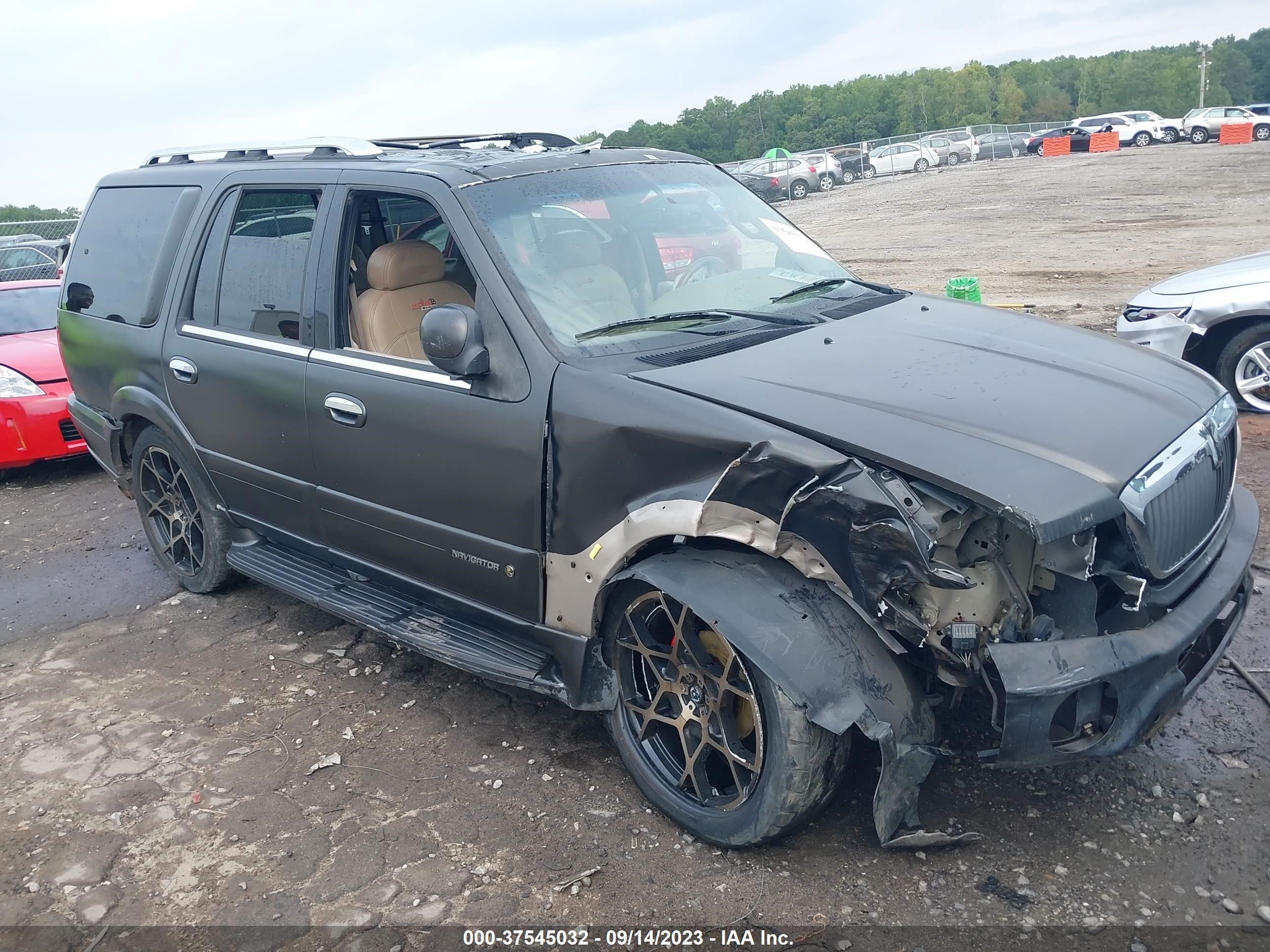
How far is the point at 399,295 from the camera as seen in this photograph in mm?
4113

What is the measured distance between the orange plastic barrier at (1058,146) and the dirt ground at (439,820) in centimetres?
4426

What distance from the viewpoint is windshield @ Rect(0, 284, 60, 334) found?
845cm

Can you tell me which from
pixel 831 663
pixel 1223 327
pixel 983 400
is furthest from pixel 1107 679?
pixel 1223 327

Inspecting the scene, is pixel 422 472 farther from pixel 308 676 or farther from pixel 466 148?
pixel 466 148

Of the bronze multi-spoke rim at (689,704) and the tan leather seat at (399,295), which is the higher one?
the tan leather seat at (399,295)

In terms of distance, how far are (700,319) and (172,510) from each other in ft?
10.6

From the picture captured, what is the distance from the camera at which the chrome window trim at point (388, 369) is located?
3.52 m

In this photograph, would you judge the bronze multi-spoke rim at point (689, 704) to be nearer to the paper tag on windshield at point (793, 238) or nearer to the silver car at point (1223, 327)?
the paper tag on windshield at point (793, 238)

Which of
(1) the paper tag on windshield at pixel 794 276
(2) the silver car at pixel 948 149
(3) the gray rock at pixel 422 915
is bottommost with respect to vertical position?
(3) the gray rock at pixel 422 915

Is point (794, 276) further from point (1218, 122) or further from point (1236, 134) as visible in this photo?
point (1218, 122)

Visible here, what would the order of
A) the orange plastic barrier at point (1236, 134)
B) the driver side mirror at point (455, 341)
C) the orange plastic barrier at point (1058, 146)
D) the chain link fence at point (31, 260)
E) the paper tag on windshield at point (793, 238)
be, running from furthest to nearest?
the orange plastic barrier at point (1058, 146) < the orange plastic barrier at point (1236, 134) < the chain link fence at point (31, 260) < the paper tag on windshield at point (793, 238) < the driver side mirror at point (455, 341)

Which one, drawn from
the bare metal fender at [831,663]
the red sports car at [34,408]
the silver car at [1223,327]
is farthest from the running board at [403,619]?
the silver car at [1223,327]

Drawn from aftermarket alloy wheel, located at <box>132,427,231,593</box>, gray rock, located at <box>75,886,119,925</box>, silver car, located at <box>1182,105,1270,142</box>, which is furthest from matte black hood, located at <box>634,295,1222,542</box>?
A: silver car, located at <box>1182,105,1270,142</box>

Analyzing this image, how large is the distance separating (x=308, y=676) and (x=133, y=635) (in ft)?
3.88
